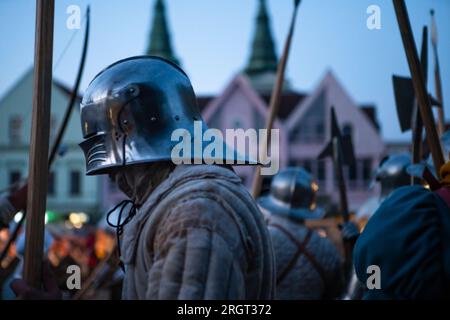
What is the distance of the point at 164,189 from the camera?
2.80m

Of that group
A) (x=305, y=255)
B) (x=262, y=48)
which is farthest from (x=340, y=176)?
(x=262, y=48)

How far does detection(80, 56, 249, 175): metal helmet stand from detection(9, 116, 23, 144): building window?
4086 cm

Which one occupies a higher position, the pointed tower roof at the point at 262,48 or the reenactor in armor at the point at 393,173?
the pointed tower roof at the point at 262,48

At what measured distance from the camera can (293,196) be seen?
6820 mm

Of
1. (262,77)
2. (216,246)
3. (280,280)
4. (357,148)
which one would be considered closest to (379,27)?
(216,246)

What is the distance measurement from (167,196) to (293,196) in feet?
13.6

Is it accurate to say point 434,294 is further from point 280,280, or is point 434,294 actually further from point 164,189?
point 280,280

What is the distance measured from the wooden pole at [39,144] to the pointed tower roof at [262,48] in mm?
71445

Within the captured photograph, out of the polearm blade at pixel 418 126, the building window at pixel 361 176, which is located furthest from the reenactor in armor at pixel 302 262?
the building window at pixel 361 176

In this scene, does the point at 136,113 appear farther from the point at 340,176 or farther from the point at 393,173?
the point at 393,173

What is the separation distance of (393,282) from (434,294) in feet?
0.41

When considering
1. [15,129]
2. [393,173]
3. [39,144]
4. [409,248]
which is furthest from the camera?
[15,129]

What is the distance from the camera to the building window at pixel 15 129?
4300 centimetres
